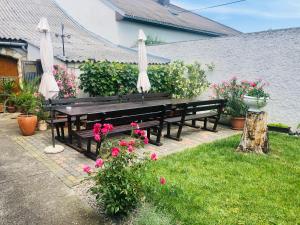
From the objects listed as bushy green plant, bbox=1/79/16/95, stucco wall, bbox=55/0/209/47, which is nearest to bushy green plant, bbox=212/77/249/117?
stucco wall, bbox=55/0/209/47

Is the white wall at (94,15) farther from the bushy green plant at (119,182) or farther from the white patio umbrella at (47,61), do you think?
the bushy green plant at (119,182)

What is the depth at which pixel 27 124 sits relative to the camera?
21.4 feet

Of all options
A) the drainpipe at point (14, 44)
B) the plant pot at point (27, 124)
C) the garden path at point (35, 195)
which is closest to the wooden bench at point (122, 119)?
the garden path at point (35, 195)

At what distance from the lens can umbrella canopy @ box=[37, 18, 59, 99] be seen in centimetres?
560

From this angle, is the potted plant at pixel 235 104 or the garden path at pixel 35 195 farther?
the potted plant at pixel 235 104

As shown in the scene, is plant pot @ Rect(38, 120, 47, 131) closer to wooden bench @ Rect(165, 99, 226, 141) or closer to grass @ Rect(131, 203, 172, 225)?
wooden bench @ Rect(165, 99, 226, 141)

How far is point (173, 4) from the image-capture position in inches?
1063

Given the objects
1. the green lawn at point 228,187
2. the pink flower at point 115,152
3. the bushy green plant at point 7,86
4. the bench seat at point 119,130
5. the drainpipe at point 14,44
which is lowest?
the green lawn at point 228,187

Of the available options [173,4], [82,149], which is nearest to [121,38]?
[82,149]

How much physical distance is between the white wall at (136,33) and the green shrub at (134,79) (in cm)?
517

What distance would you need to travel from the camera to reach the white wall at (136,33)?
46.5ft

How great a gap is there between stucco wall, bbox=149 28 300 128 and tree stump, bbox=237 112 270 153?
2795 millimetres

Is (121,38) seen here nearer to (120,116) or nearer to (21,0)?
(21,0)

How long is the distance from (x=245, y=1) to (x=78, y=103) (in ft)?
42.6
